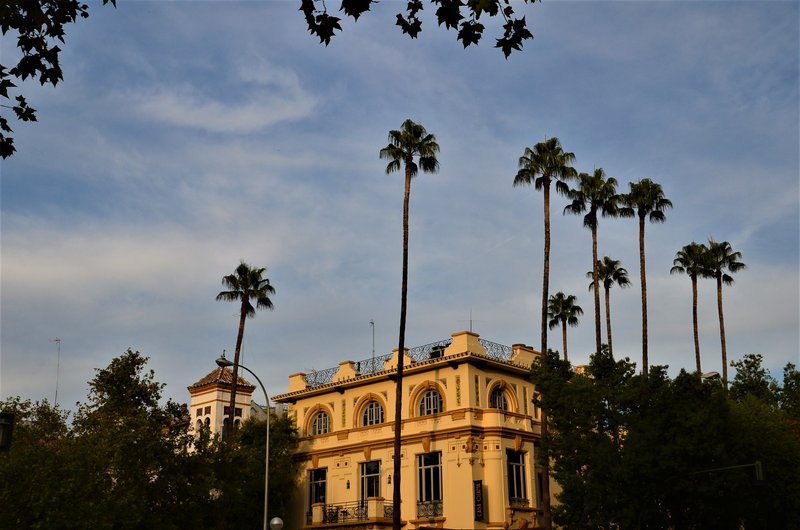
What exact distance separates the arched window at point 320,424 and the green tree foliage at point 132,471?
1.28 metres

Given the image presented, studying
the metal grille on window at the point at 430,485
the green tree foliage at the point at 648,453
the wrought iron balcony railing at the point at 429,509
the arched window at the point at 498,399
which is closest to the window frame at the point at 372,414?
the metal grille on window at the point at 430,485

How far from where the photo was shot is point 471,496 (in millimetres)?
→ 41562

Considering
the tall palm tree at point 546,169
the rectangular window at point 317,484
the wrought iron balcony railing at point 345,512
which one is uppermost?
the tall palm tree at point 546,169

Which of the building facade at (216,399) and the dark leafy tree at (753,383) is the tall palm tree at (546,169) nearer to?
the dark leafy tree at (753,383)

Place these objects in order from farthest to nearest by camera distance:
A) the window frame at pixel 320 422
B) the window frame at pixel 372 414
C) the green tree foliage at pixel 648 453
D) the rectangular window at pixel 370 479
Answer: the window frame at pixel 320 422 → the window frame at pixel 372 414 → the rectangular window at pixel 370 479 → the green tree foliage at pixel 648 453

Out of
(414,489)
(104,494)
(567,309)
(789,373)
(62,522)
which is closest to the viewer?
(62,522)

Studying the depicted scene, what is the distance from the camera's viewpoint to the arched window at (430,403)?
149 feet

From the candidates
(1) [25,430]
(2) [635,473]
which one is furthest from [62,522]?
(2) [635,473]

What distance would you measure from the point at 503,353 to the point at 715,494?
1585cm

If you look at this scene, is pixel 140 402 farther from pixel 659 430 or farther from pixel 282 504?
pixel 659 430

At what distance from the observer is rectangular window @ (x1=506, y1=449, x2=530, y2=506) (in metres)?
42.8

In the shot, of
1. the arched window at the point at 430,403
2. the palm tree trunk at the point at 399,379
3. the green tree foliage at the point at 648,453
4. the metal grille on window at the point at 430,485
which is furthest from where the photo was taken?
the arched window at the point at 430,403

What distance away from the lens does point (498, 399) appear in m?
45.8

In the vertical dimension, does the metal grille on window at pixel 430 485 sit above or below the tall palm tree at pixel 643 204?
below
